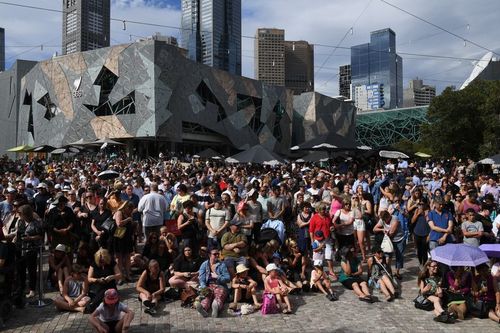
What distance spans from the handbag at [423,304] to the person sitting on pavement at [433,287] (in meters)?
0.05

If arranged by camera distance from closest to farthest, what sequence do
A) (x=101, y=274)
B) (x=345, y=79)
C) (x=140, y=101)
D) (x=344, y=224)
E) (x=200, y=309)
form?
(x=200, y=309), (x=101, y=274), (x=344, y=224), (x=140, y=101), (x=345, y=79)

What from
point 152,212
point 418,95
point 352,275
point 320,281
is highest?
point 418,95

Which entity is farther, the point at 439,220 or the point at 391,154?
the point at 391,154

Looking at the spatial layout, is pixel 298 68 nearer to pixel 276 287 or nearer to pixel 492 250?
pixel 492 250

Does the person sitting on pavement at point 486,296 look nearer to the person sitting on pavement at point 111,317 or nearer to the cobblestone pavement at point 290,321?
the cobblestone pavement at point 290,321

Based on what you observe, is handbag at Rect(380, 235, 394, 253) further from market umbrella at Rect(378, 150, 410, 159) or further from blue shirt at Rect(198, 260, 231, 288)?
market umbrella at Rect(378, 150, 410, 159)

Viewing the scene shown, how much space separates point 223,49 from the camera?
36.8m

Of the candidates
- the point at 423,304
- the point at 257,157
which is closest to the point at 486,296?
the point at 423,304

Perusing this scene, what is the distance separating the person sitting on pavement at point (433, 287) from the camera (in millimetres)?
6719

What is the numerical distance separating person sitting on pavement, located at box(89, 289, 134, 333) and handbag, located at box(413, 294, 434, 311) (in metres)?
4.46

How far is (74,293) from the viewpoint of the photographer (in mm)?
7176

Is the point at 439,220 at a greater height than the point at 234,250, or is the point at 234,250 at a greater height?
the point at 439,220

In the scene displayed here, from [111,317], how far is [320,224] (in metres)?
4.22

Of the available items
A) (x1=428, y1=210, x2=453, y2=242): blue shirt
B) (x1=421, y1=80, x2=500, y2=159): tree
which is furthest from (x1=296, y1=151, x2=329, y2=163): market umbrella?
(x1=428, y1=210, x2=453, y2=242): blue shirt
